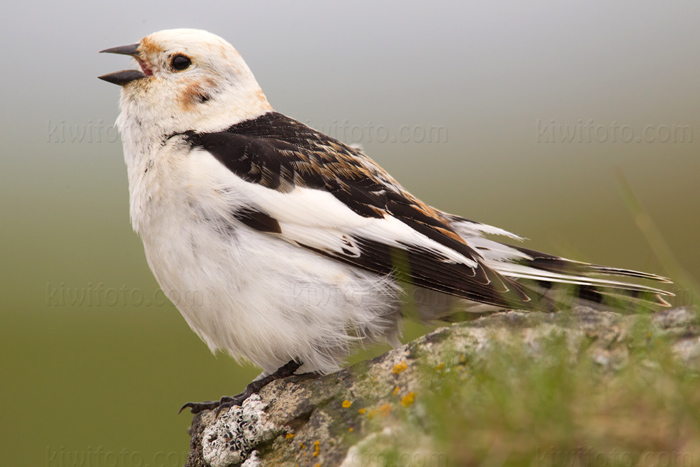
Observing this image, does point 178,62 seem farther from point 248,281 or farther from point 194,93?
point 248,281

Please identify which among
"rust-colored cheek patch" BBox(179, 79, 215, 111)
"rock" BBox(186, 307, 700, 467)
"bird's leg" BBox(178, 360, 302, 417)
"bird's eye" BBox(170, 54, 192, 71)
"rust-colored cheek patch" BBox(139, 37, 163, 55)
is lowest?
"bird's leg" BBox(178, 360, 302, 417)

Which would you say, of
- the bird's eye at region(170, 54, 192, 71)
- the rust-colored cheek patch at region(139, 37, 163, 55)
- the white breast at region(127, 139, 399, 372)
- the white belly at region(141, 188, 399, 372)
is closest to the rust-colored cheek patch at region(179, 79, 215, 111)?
the bird's eye at region(170, 54, 192, 71)

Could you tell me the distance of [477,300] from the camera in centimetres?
349

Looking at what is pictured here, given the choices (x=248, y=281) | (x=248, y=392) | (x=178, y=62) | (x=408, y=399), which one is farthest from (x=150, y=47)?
(x=408, y=399)

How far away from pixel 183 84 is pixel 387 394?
2566mm

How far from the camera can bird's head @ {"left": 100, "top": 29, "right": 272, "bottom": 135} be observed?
13.9 ft

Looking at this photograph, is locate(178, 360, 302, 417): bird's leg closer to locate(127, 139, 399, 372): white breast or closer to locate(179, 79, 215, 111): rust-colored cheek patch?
locate(127, 139, 399, 372): white breast

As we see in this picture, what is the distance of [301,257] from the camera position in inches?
141

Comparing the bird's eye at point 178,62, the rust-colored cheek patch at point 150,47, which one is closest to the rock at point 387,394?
the bird's eye at point 178,62

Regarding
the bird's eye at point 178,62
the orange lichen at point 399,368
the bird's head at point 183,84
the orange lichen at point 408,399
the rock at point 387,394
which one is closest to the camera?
the rock at point 387,394

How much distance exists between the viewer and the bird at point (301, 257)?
3.53 meters

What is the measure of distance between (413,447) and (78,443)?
7.49 meters

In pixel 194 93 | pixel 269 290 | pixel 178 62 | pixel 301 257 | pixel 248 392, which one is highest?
pixel 178 62

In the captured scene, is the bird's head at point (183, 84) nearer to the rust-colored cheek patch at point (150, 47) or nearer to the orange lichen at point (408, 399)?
the rust-colored cheek patch at point (150, 47)
